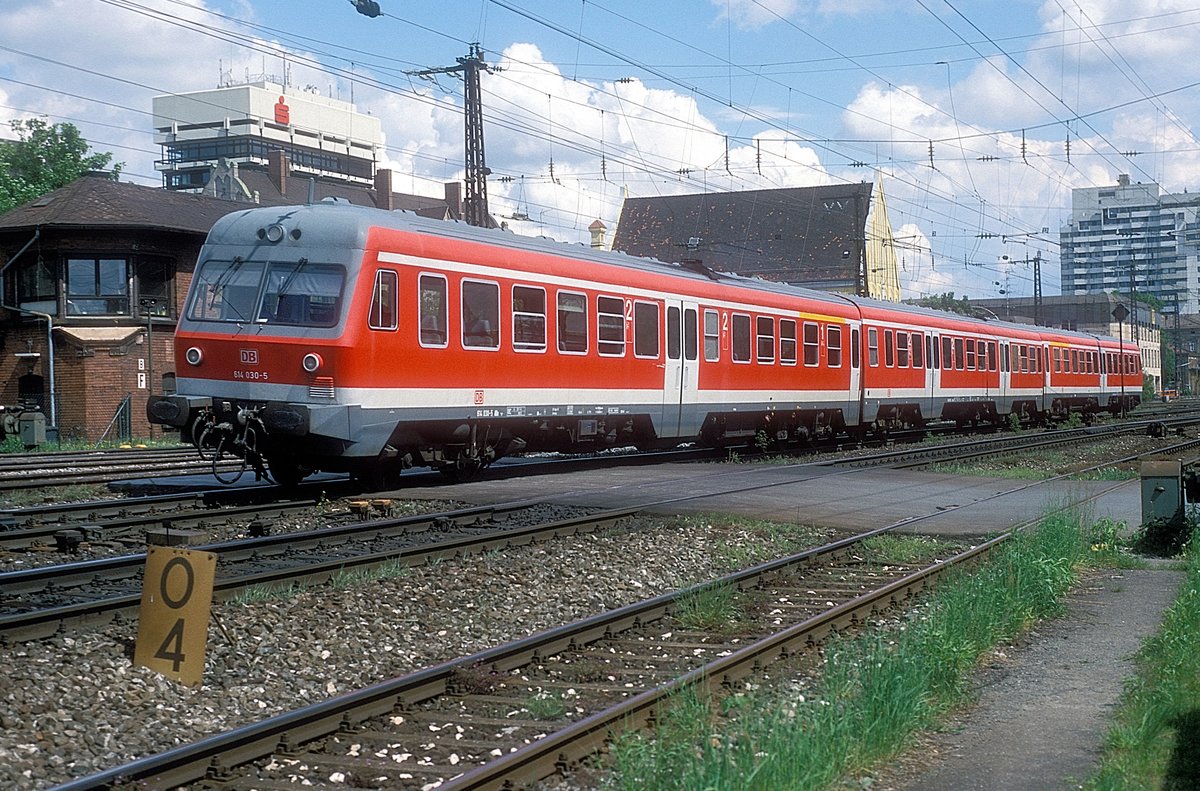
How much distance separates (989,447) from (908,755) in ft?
75.5

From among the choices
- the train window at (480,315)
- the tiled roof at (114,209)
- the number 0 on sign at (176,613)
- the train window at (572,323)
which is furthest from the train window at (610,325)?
the tiled roof at (114,209)

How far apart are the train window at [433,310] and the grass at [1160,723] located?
9395 mm

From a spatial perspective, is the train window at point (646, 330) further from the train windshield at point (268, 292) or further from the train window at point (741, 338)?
the train windshield at point (268, 292)

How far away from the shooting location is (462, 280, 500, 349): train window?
16156mm

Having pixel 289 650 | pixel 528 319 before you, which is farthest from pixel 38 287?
pixel 289 650

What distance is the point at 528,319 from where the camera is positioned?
1731cm

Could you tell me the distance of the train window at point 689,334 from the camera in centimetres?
2125

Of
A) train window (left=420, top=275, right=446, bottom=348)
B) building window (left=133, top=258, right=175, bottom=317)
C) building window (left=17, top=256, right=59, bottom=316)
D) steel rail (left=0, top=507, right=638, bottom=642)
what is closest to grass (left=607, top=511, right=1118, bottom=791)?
steel rail (left=0, top=507, right=638, bottom=642)

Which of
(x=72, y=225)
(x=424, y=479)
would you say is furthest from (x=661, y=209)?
(x=424, y=479)

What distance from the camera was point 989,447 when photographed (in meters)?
28.0

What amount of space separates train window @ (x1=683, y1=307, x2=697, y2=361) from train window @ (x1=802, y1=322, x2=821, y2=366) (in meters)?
4.56

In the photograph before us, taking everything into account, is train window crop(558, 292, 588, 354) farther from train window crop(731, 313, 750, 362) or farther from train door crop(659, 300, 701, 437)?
train window crop(731, 313, 750, 362)

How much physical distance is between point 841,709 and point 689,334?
15.2 metres

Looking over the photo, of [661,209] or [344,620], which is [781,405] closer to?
[344,620]
